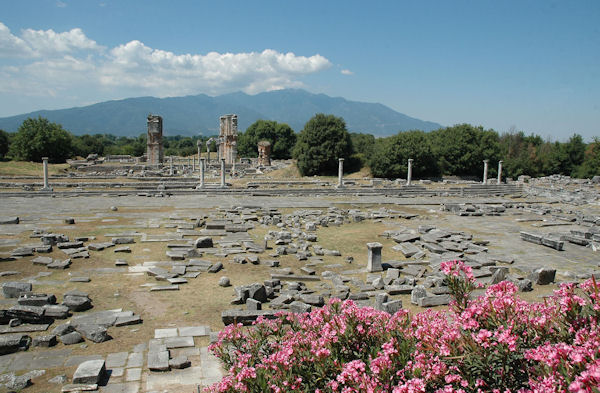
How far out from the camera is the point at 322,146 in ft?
140

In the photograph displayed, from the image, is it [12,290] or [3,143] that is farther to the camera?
[3,143]

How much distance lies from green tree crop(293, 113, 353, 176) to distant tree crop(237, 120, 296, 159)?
27316 mm

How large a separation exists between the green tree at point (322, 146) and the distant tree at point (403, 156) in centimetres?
389

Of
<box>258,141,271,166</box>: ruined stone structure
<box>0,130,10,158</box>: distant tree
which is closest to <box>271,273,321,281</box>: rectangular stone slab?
<box>258,141,271,166</box>: ruined stone structure

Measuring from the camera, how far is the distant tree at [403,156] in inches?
1591

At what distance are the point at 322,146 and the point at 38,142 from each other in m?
37.5

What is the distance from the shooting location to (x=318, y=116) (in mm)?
44344

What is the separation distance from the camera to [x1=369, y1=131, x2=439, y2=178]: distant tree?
40.4 m

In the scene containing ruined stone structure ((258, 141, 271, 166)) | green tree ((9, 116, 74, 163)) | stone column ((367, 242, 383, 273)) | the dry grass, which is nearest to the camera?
the dry grass

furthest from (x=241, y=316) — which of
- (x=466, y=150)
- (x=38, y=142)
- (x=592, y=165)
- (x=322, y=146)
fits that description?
(x=38, y=142)

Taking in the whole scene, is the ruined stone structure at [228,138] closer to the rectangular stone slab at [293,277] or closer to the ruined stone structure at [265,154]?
the ruined stone structure at [265,154]

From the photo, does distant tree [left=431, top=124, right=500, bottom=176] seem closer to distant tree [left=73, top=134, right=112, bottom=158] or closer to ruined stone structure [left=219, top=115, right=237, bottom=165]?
Answer: ruined stone structure [left=219, top=115, right=237, bottom=165]

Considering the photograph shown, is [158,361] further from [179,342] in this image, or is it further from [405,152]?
[405,152]

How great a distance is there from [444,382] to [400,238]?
443 inches
